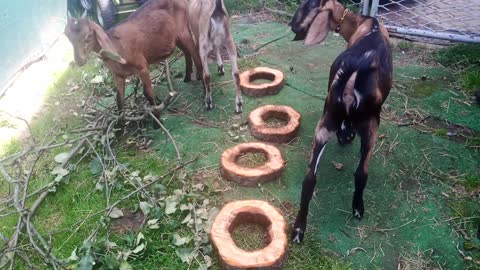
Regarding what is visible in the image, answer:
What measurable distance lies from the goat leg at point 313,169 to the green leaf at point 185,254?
2.88ft

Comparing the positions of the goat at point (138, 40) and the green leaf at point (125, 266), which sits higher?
the goat at point (138, 40)

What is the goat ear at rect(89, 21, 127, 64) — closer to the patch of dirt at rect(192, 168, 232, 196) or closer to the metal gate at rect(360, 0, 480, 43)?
the patch of dirt at rect(192, 168, 232, 196)

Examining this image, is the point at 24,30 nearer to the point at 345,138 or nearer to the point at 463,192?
the point at 345,138

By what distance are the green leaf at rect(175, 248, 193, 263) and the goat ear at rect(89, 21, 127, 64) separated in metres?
2.08

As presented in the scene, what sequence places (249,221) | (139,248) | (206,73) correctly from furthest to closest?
1. (206,73)
2. (249,221)
3. (139,248)

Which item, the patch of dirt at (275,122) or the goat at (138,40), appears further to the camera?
the patch of dirt at (275,122)

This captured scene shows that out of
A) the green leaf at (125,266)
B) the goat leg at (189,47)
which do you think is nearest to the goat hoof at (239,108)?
the goat leg at (189,47)

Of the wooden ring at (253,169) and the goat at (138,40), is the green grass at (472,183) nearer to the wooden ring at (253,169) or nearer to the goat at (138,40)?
the wooden ring at (253,169)

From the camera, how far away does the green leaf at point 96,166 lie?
419 cm

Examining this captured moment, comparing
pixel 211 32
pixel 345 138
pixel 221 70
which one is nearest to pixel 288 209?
pixel 345 138

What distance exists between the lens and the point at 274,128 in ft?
14.6

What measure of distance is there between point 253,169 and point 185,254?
3.60 ft

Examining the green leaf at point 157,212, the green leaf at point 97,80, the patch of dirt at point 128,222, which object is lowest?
the patch of dirt at point 128,222

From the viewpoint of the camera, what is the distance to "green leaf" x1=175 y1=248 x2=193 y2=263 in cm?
320
